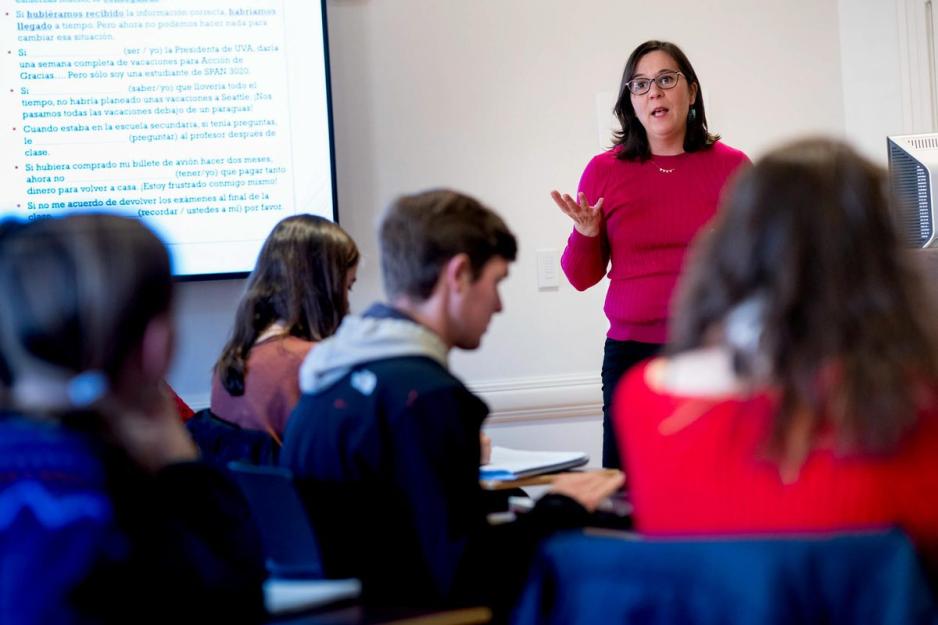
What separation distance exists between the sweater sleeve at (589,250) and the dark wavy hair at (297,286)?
79 centimetres

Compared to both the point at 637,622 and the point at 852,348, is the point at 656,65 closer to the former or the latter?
the point at 852,348

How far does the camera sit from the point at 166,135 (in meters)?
3.46

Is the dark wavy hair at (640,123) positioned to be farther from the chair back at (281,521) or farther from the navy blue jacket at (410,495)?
the chair back at (281,521)

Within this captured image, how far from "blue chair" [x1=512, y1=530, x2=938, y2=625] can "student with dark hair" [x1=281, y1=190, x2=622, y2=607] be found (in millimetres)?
351

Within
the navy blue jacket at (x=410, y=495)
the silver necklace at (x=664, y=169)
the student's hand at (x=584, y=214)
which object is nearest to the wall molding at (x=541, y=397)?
the student's hand at (x=584, y=214)

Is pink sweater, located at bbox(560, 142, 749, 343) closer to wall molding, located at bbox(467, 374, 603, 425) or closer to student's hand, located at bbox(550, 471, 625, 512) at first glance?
wall molding, located at bbox(467, 374, 603, 425)

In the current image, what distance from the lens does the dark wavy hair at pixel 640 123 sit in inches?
117

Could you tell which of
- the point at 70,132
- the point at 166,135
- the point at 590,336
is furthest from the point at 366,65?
the point at 590,336

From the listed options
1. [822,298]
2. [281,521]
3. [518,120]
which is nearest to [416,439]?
[281,521]

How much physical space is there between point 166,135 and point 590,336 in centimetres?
165

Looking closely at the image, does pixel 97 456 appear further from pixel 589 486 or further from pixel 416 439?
pixel 589 486

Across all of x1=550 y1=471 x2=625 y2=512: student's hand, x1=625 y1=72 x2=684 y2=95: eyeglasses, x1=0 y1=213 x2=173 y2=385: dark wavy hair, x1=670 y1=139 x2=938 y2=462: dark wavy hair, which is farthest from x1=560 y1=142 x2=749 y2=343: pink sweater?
x1=0 y1=213 x2=173 y2=385: dark wavy hair

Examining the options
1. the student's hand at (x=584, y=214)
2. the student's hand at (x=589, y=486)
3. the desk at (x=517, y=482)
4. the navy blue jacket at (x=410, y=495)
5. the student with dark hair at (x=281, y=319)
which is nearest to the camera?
the navy blue jacket at (x=410, y=495)

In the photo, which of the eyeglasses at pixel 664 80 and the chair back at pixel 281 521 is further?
the eyeglasses at pixel 664 80
